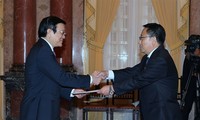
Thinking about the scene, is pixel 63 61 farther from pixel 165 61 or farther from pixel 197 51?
pixel 165 61

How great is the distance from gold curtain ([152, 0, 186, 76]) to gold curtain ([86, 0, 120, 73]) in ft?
2.73

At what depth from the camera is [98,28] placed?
699 centimetres

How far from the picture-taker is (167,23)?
276 inches

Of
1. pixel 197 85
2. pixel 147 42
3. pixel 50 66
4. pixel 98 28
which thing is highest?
pixel 98 28

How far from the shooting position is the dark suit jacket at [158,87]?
3490 mm

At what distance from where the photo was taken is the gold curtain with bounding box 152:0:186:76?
699cm

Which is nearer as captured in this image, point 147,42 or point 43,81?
point 43,81

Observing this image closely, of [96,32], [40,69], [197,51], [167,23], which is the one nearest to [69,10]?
[96,32]

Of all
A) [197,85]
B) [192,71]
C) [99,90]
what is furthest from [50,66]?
[197,85]

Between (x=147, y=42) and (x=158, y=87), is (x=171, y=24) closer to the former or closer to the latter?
(x=147, y=42)

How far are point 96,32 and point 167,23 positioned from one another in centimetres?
130

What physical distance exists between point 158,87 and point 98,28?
3.62m

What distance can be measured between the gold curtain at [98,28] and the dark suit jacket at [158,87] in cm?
342

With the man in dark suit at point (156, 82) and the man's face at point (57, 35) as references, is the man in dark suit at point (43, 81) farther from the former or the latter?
the man in dark suit at point (156, 82)
